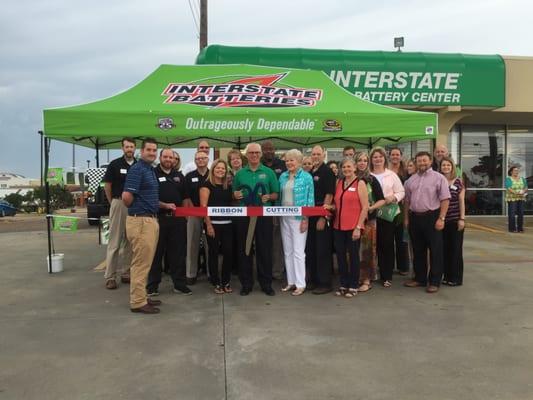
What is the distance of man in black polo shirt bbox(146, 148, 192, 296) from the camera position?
5.55 meters

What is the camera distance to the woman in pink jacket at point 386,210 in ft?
19.8

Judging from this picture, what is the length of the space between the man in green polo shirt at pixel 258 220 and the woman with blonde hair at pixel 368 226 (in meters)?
1.09

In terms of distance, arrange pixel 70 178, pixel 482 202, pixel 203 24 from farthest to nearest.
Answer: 1. pixel 482 202
2. pixel 203 24
3. pixel 70 178

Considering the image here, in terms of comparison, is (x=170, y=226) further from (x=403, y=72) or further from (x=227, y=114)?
(x=403, y=72)

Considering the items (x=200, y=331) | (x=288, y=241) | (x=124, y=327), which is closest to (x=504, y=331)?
Answer: (x=288, y=241)

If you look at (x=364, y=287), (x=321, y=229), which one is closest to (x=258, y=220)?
(x=321, y=229)

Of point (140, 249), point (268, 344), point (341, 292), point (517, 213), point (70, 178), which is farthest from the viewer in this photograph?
point (517, 213)

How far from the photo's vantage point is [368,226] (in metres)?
5.99

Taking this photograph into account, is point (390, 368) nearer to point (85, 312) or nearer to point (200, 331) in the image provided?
point (200, 331)

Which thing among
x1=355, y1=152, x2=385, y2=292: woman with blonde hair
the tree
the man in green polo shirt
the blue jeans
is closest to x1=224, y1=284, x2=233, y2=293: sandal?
the man in green polo shirt

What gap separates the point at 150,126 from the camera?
6336mm

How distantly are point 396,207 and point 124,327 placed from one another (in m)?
3.64

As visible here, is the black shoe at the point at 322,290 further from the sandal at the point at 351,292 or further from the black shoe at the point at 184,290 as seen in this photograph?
the black shoe at the point at 184,290

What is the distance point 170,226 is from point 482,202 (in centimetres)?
1270
